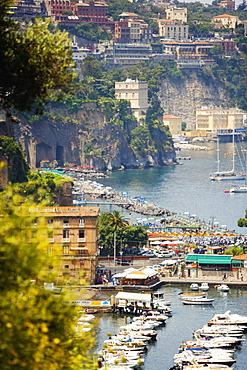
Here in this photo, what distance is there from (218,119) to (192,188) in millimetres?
67385

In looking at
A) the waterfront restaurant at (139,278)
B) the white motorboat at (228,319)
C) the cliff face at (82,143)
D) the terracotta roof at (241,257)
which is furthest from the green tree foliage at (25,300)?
the cliff face at (82,143)

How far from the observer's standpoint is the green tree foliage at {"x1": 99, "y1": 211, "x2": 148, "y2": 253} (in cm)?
5666

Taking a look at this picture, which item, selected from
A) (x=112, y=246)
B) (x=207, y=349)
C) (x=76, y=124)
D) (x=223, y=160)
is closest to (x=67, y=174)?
(x=76, y=124)

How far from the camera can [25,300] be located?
11266mm

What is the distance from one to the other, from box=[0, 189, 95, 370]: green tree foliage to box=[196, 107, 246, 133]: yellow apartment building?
151 metres

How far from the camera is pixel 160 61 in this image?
173 metres

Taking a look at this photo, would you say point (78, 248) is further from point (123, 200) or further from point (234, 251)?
point (123, 200)

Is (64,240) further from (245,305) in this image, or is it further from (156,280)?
(245,305)

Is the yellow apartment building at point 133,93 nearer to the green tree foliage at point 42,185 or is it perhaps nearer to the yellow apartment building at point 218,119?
the yellow apartment building at point 218,119

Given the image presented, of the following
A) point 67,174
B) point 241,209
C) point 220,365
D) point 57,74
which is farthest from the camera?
point 67,174

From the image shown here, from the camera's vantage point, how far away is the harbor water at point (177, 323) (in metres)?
35.4

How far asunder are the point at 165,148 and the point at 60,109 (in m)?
14.5

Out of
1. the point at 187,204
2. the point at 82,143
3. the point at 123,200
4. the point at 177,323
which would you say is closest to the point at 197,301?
the point at 177,323

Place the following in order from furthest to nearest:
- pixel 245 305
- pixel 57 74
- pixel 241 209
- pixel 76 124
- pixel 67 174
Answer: pixel 76 124 < pixel 67 174 < pixel 241 209 < pixel 245 305 < pixel 57 74
